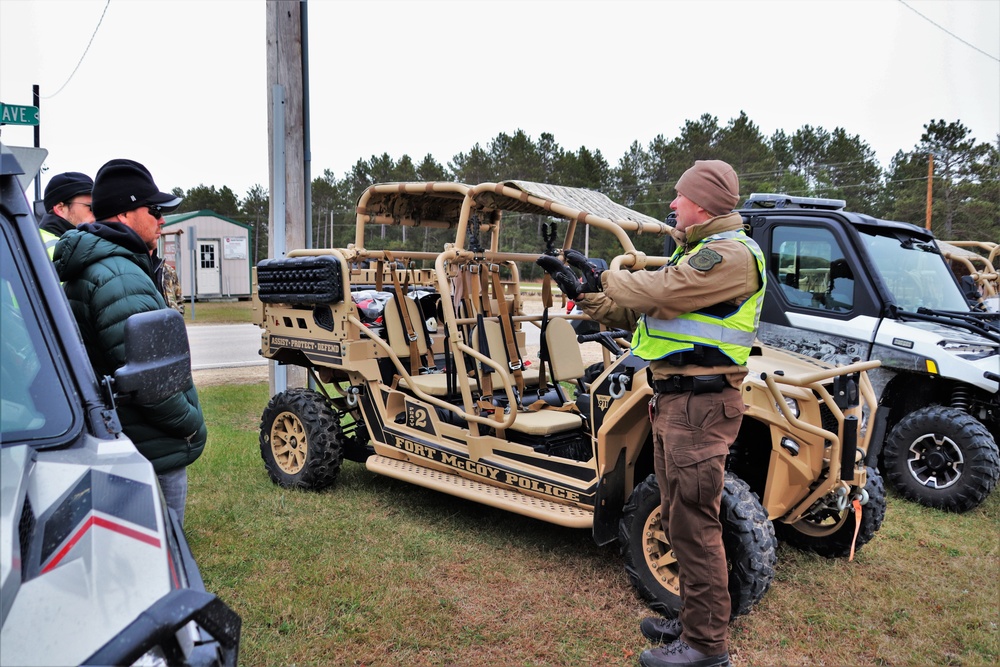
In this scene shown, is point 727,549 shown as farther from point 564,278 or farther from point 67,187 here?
point 67,187

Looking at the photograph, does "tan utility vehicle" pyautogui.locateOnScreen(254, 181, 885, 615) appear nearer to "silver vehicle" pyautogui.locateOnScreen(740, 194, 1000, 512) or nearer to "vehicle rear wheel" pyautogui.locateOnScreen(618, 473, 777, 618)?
"vehicle rear wheel" pyautogui.locateOnScreen(618, 473, 777, 618)

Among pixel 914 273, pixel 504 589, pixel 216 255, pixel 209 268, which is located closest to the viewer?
pixel 504 589

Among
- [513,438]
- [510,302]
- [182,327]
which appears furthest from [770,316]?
[182,327]

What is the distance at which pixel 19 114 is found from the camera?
16.8ft

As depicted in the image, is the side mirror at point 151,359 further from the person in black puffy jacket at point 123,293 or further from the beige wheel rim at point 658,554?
the beige wheel rim at point 658,554

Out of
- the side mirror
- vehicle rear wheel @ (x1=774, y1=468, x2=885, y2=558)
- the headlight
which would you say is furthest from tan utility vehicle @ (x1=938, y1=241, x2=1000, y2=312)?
the headlight

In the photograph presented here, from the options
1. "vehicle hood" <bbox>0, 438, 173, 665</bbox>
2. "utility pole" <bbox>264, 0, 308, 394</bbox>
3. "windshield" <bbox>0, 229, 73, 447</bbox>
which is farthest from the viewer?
"utility pole" <bbox>264, 0, 308, 394</bbox>

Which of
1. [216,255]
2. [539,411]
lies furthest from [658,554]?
[216,255]

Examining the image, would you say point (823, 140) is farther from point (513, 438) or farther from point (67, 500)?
point (67, 500)

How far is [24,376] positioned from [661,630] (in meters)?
2.83

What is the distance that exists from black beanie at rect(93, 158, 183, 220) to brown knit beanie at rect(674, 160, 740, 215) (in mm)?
2248

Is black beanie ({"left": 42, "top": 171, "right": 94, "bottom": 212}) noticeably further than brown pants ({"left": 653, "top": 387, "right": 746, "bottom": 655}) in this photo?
Yes

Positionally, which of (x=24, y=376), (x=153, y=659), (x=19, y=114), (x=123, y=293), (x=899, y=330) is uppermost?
(x=19, y=114)

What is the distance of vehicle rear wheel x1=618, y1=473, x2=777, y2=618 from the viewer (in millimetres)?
3465
